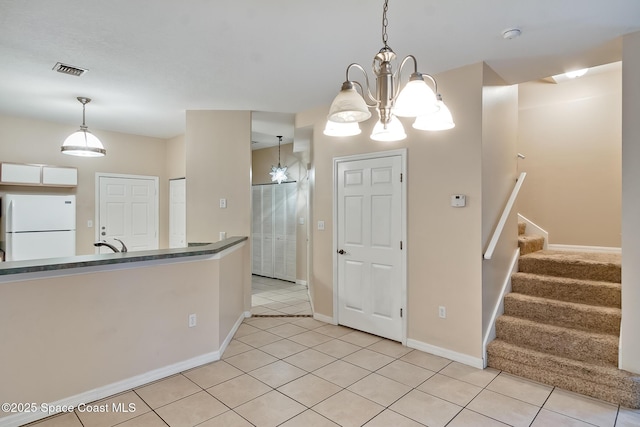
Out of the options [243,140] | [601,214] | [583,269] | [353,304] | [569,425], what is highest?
[243,140]

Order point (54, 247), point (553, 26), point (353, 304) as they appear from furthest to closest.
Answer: point (54, 247) → point (353, 304) → point (553, 26)

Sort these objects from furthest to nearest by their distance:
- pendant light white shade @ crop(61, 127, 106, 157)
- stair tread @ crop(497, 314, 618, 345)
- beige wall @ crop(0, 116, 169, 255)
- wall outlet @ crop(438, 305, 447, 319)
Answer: beige wall @ crop(0, 116, 169, 255) → pendant light white shade @ crop(61, 127, 106, 157) → wall outlet @ crop(438, 305, 447, 319) → stair tread @ crop(497, 314, 618, 345)

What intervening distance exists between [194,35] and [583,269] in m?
4.07

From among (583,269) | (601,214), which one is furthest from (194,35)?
(601,214)

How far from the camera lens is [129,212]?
5.98m

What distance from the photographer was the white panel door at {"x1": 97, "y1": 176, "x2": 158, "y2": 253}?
5699mm

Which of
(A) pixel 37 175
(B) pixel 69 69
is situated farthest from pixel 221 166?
(A) pixel 37 175

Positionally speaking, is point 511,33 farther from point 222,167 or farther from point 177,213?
point 177,213

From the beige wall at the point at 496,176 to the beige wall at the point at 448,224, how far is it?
0.08 m

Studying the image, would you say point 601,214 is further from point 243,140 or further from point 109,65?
point 109,65

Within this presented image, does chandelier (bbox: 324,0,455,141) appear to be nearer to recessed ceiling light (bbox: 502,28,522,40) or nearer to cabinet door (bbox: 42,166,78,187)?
recessed ceiling light (bbox: 502,28,522,40)

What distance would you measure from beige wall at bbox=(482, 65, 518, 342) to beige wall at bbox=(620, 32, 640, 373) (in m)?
0.93

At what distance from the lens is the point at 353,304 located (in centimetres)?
411

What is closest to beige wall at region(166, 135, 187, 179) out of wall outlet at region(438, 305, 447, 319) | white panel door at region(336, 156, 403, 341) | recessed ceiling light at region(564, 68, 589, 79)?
white panel door at region(336, 156, 403, 341)
